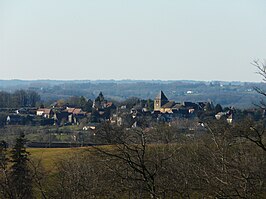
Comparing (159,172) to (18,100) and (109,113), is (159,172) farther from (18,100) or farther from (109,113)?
(18,100)

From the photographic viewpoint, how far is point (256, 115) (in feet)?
165

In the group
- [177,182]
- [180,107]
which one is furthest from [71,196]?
[180,107]

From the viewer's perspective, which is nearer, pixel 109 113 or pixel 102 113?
pixel 102 113

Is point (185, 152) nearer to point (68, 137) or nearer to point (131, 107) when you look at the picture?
point (68, 137)

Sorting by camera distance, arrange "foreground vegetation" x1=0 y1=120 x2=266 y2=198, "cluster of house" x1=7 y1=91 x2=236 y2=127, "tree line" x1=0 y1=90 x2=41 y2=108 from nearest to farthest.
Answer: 1. "foreground vegetation" x1=0 y1=120 x2=266 y2=198
2. "cluster of house" x1=7 y1=91 x2=236 y2=127
3. "tree line" x1=0 y1=90 x2=41 y2=108

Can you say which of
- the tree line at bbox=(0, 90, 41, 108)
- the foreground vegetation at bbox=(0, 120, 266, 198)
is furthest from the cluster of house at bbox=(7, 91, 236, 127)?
the foreground vegetation at bbox=(0, 120, 266, 198)

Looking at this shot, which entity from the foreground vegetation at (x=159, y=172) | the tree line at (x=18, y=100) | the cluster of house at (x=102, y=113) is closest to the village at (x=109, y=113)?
the cluster of house at (x=102, y=113)

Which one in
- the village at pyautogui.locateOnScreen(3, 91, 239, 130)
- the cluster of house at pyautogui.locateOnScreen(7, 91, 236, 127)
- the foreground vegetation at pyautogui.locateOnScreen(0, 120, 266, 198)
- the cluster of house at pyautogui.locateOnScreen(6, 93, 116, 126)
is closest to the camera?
the foreground vegetation at pyautogui.locateOnScreen(0, 120, 266, 198)

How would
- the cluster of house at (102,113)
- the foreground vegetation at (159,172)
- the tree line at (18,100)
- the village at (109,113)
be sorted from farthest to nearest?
the tree line at (18,100), the cluster of house at (102,113), the village at (109,113), the foreground vegetation at (159,172)

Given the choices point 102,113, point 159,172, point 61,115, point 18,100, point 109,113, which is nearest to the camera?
point 159,172

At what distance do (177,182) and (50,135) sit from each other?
36.3 metres

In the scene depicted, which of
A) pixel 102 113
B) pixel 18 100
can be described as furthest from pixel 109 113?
pixel 18 100

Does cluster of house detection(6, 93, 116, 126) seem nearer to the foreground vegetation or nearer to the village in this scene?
the village

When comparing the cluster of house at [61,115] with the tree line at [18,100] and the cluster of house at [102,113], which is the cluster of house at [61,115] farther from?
the tree line at [18,100]
